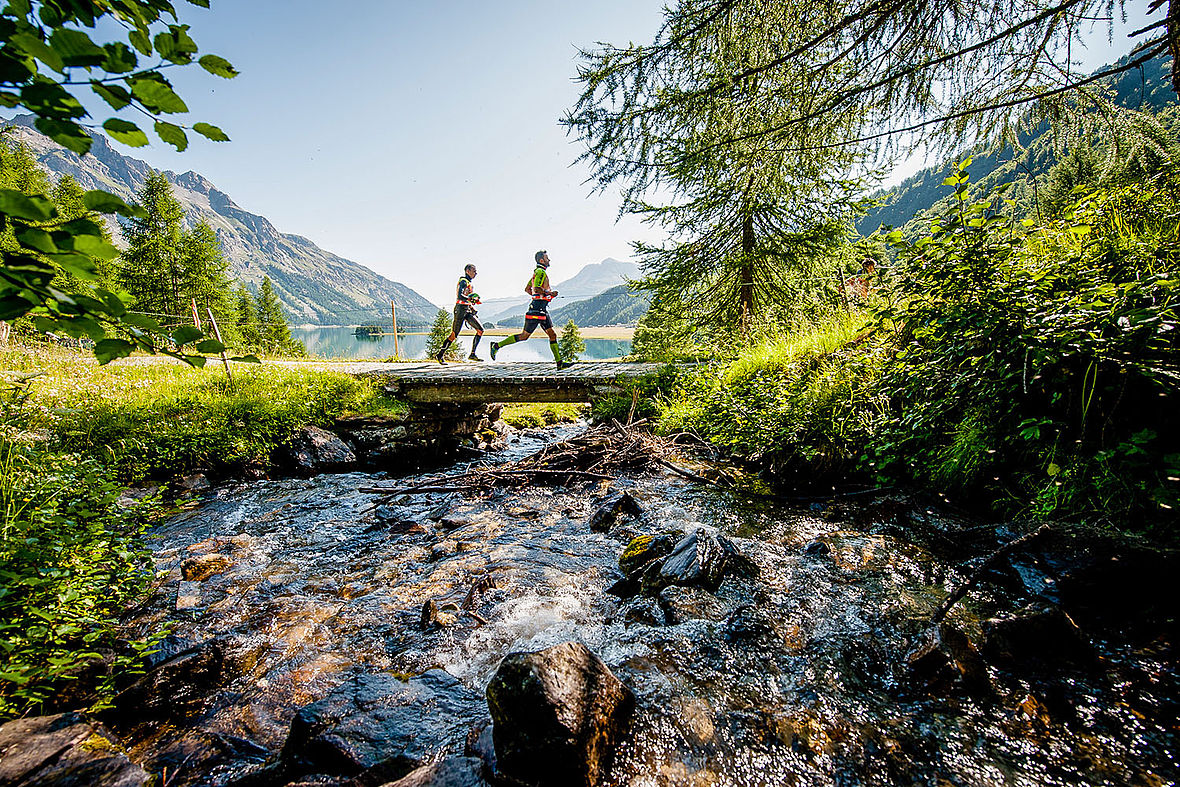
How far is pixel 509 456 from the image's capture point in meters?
10.9

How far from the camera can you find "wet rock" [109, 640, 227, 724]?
2.92m

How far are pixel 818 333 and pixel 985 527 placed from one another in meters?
3.82

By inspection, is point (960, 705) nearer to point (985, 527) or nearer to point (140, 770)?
point (985, 527)

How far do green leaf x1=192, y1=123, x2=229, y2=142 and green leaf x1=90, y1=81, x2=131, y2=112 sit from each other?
0.57ft

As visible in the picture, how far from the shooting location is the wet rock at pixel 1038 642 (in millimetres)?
2924

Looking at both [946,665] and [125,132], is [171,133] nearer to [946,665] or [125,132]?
[125,132]

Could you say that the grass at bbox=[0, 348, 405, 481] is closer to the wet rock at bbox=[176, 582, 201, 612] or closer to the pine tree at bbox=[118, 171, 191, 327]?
the wet rock at bbox=[176, 582, 201, 612]

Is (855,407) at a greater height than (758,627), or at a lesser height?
greater

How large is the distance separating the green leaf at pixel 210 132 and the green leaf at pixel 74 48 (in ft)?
0.86

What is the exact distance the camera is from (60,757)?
7.86 ft

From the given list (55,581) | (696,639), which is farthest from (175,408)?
(696,639)

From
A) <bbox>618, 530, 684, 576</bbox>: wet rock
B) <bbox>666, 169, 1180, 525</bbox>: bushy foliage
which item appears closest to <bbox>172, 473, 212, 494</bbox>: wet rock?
<bbox>618, 530, 684, 576</bbox>: wet rock

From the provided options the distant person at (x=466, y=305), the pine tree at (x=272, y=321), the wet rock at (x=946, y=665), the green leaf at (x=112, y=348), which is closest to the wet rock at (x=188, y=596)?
the green leaf at (x=112, y=348)

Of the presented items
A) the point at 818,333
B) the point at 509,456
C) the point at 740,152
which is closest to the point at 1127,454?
the point at 818,333
